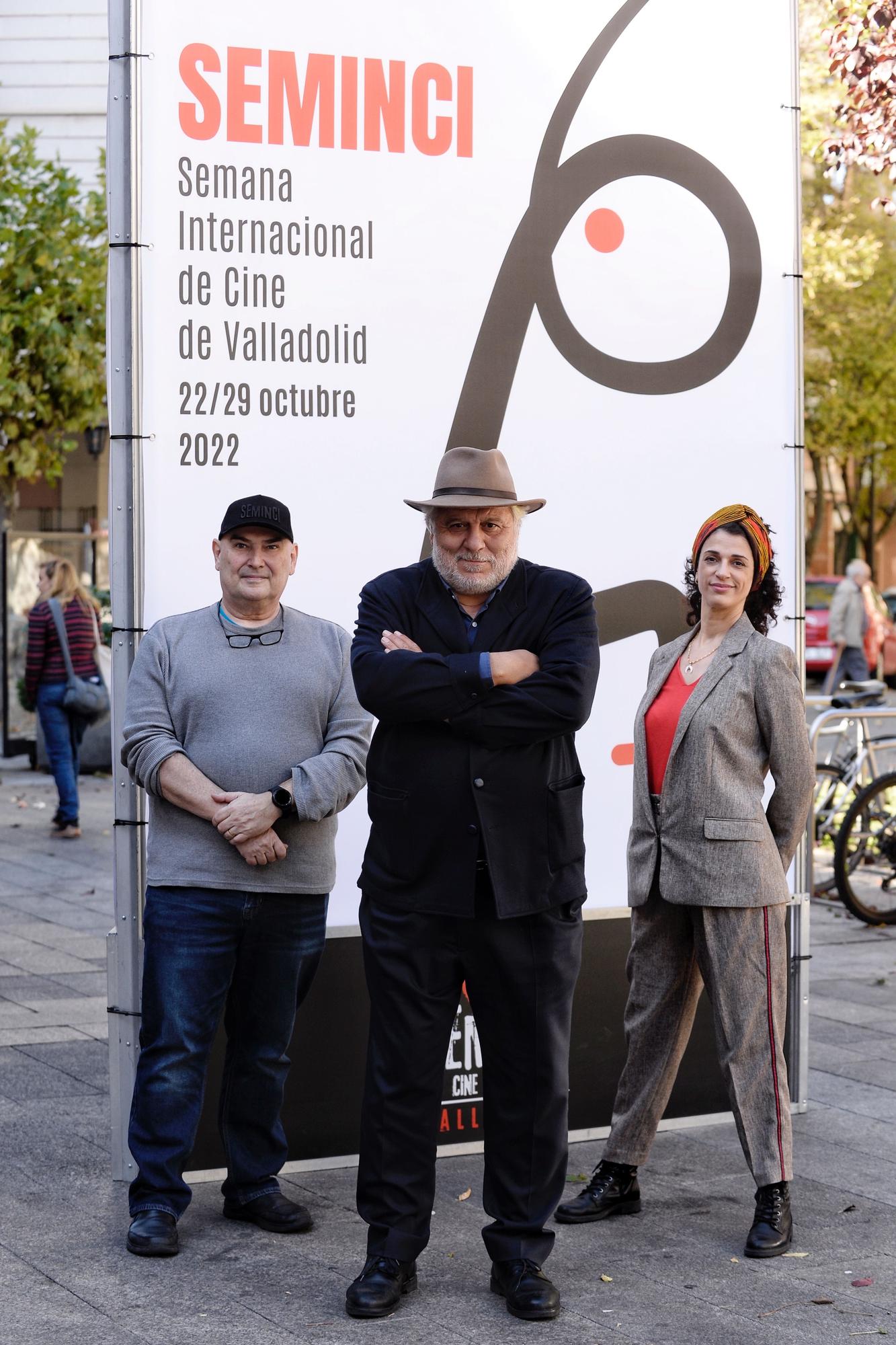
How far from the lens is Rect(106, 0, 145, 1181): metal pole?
491cm

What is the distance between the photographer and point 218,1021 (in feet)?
15.7

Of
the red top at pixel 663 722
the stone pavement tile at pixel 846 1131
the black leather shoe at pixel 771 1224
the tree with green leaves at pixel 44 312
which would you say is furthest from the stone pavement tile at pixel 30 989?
the tree with green leaves at pixel 44 312

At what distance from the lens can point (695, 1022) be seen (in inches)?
226

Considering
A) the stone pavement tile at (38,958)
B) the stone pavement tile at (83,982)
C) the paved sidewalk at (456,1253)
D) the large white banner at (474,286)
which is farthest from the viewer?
the stone pavement tile at (38,958)

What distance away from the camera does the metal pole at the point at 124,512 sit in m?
4.91

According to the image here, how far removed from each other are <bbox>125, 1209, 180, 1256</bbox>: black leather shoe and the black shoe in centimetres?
88

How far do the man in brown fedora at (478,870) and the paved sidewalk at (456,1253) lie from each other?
16 cm

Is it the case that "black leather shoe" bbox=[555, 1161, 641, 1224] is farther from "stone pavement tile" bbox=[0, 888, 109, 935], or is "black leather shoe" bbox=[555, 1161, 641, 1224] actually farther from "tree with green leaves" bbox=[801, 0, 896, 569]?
"tree with green leaves" bbox=[801, 0, 896, 569]

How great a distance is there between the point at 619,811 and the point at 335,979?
108cm

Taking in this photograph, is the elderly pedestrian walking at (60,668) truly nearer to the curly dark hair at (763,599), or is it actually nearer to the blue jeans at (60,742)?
the blue jeans at (60,742)

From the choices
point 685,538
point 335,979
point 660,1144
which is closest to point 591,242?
point 685,538

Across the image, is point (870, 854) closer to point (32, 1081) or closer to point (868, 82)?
point (868, 82)

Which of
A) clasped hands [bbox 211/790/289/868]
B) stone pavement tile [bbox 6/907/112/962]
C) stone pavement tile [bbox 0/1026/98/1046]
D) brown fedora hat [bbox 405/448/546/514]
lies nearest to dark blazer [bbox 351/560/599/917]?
brown fedora hat [bbox 405/448/546/514]

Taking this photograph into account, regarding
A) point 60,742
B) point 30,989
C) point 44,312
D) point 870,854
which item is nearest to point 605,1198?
point 30,989
